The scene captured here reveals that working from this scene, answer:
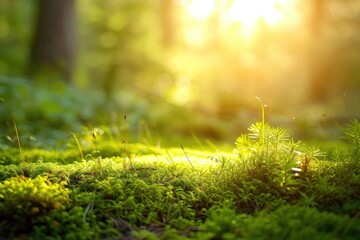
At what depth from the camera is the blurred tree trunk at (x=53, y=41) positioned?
9664 mm

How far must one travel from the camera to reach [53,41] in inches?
385

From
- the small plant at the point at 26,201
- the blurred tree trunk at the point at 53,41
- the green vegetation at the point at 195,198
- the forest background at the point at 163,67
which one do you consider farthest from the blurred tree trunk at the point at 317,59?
the small plant at the point at 26,201

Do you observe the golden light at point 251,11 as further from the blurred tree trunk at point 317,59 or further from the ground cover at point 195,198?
the blurred tree trunk at point 317,59

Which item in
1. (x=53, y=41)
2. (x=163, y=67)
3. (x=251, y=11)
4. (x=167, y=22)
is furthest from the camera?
(x=167, y=22)

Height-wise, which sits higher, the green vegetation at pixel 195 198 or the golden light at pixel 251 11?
the golden light at pixel 251 11

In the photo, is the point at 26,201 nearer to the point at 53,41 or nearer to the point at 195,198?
the point at 195,198

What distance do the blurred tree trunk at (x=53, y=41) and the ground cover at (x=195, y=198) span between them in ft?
24.1

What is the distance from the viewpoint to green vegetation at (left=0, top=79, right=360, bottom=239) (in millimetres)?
2057

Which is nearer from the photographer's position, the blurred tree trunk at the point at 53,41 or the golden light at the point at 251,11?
the golden light at the point at 251,11

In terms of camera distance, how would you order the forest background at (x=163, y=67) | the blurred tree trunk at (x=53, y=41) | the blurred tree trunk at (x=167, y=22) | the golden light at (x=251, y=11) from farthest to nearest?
the blurred tree trunk at (x=167, y=22)
the blurred tree trunk at (x=53, y=41)
the forest background at (x=163, y=67)
the golden light at (x=251, y=11)

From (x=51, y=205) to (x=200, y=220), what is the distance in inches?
33.7

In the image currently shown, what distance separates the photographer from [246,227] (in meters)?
2.03

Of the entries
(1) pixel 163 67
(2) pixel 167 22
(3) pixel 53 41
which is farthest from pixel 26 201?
(2) pixel 167 22

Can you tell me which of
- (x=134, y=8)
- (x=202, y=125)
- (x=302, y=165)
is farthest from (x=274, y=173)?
(x=134, y=8)
